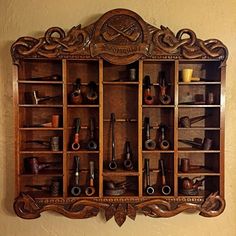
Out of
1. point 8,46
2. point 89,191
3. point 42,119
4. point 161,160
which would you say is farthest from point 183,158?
point 8,46

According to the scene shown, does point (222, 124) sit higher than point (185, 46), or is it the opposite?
point (185, 46)

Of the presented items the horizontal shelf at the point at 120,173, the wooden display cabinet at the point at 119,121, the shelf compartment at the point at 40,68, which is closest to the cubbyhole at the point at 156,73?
the wooden display cabinet at the point at 119,121

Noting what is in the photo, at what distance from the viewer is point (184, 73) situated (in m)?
1.69

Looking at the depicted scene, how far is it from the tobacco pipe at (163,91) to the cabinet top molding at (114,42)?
182mm

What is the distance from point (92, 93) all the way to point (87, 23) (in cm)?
46

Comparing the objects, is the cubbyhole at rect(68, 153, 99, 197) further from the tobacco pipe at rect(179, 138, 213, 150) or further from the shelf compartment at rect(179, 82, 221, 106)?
the shelf compartment at rect(179, 82, 221, 106)

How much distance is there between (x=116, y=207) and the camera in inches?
65.7

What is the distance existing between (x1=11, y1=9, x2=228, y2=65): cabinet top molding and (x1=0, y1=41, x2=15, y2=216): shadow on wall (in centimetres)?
21

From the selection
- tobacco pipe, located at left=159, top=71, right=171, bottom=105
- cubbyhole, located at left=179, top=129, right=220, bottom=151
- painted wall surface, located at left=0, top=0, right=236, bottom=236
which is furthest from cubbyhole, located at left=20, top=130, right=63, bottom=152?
cubbyhole, located at left=179, top=129, right=220, bottom=151

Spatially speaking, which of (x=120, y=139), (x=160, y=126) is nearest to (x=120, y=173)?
(x=120, y=139)

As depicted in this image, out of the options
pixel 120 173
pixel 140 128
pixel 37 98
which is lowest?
pixel 120 173

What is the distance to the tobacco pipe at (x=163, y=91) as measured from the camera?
169 cm

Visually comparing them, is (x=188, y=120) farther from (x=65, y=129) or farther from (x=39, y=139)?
(x=39, y=139)

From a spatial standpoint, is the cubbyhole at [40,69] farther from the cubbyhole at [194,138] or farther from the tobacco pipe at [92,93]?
the cubbyhole at [194,138]
